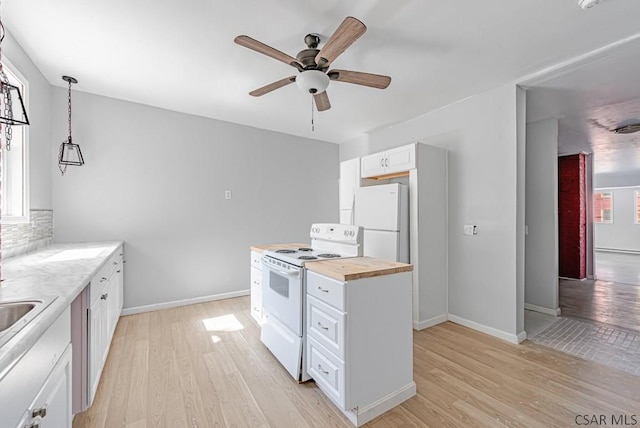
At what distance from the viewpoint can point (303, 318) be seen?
2105mm

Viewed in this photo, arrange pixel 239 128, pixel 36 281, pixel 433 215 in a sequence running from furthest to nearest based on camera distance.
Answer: pixel 239 128
pixel 433 215
pixel 36 281

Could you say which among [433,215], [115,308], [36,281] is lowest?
[115,308]

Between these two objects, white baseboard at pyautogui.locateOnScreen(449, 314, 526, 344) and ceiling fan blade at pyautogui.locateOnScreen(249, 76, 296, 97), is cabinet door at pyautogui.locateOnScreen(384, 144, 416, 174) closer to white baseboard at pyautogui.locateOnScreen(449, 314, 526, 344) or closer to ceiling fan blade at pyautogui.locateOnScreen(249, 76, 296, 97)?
ceiling fan blade at pyautogui.locateOnScreen(249, 76, 296, 97)

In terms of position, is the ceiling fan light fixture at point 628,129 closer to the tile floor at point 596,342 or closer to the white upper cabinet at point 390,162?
the tile floor at point 596,342

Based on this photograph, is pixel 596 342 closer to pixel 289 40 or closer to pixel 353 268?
pixel 353 268

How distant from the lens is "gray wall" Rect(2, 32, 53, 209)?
2350 millimetres

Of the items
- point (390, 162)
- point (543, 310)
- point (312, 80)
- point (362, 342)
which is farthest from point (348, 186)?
point (543, 310)

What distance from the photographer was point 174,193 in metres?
3.75

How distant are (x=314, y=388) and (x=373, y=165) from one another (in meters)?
2.61

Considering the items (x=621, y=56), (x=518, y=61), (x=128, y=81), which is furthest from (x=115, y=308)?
(x=621, y=56)

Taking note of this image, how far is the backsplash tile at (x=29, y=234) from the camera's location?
213cm

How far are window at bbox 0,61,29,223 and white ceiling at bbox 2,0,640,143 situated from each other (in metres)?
0.67

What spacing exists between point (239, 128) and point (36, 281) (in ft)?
10.6

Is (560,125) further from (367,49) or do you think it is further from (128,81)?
(128,81)
